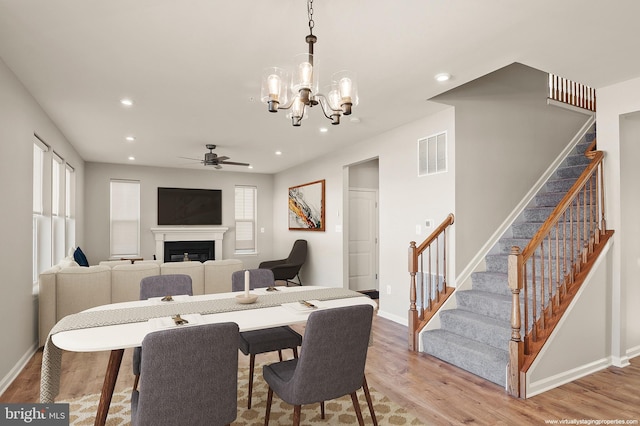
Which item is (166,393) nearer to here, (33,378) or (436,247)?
(33,378)

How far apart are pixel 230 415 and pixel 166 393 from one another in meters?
0.34

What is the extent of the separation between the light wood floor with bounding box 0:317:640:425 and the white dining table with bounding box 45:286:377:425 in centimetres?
86

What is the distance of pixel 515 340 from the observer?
2.82 meters

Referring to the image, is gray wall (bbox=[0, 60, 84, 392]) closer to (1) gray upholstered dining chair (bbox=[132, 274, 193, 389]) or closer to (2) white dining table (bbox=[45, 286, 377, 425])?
(1) gray upholstered dining chair (bbox=[132, 274, 193, 389])

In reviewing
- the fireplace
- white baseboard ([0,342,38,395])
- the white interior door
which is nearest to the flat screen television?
the fireplace

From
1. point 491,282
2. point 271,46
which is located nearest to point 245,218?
point 491,282

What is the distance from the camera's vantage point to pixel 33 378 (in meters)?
3.10

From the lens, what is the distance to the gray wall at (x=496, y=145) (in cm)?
404

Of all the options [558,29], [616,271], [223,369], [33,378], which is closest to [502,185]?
[616,271]

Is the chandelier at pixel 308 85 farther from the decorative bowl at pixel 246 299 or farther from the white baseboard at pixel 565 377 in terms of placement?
the white baseboard at pixel 565 377

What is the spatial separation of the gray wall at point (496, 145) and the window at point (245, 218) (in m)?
5.90

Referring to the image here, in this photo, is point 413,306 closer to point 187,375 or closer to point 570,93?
point 187,375

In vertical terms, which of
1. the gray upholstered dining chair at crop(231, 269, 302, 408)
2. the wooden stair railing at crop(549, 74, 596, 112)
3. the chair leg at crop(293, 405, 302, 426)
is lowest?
the chair leg at crop(293, 405, 302, 426)

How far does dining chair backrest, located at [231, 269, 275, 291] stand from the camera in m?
3.34
